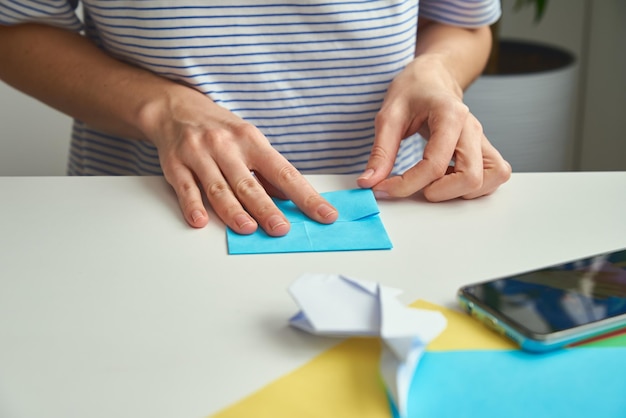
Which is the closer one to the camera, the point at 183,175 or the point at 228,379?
the point at 228,379

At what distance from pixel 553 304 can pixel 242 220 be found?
0.80 feet

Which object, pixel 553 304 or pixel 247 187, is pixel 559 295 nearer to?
pixel 553 304

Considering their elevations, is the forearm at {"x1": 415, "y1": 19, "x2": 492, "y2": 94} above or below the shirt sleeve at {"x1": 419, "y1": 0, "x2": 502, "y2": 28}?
below

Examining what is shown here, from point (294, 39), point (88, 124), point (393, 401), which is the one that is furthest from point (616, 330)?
point (88, 124)

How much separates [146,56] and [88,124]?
128 mm

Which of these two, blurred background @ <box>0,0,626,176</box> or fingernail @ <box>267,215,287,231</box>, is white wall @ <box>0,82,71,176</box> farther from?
fingernail @ <box>267,215,287,231</box>

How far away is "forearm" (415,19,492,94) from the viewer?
0.95m

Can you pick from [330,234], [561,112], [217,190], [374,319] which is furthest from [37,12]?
[561,112]

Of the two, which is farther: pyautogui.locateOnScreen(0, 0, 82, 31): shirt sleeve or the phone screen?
pyautogui.locateOnScreen(0, 0, 82, 31): shirt sleeve

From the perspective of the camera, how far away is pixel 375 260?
0.57m

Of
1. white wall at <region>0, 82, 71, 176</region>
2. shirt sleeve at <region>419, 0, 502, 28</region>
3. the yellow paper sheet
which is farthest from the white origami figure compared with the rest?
white wall at <region>0, 82, 71, 176</region>

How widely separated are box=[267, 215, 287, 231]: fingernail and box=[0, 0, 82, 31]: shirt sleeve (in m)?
0.42

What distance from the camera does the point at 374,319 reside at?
460 millimetres

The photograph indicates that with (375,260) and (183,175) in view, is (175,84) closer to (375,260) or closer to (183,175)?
(183,175)
